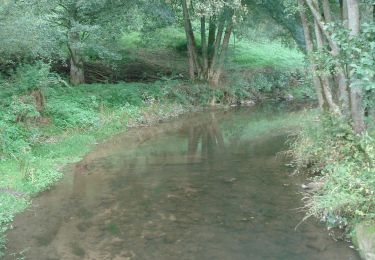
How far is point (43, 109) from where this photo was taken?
1650 centimetres

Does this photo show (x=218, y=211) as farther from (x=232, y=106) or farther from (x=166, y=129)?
(x=232, y=106)

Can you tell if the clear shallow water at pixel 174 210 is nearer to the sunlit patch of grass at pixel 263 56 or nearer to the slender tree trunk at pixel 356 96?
the slender tree trunk at pixel 356 96

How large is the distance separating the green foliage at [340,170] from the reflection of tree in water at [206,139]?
344cm

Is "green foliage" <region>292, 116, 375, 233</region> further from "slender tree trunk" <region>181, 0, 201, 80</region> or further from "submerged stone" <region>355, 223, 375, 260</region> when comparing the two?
"slender tree trunk" <region>181, 0, 201, 80</region>

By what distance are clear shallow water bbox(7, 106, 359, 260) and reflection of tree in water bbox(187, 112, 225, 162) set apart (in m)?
0.14

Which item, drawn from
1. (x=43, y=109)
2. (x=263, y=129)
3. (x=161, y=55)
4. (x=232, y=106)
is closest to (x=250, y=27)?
(x=232, y=106)

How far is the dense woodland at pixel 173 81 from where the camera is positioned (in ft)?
30.2

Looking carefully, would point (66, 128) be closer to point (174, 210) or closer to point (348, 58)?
point (174, 210)

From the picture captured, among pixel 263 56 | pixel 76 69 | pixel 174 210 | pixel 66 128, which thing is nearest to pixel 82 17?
pixel 76 69

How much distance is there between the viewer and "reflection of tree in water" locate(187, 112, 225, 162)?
15343mm

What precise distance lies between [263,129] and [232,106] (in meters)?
6.26

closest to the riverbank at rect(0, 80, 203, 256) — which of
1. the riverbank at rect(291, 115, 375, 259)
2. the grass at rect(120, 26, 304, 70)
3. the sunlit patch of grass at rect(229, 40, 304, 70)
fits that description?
the riverbank at rect(291, 115, 375, 259)

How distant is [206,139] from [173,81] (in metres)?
7.37

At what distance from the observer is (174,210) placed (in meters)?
9.99
